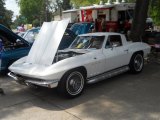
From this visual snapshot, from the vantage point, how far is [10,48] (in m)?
9.14

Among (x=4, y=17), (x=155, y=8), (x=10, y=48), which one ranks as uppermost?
(x=155, y=8)

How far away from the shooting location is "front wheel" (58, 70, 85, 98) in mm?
5867

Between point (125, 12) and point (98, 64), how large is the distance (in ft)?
41.7

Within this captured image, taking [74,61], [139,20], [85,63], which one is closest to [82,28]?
[139,20]

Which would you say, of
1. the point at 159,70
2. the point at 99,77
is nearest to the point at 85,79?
the point at 99,77

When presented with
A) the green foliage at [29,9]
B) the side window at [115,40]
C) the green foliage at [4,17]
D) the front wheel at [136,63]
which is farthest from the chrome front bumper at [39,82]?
the green foliage at [29,9]

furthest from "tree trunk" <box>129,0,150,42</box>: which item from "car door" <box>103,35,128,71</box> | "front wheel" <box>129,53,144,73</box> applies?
"car door" <box>103,35,128,71</box>

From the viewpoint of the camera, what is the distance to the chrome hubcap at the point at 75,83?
6.02m

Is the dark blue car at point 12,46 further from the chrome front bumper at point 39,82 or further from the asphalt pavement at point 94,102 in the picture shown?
the chrome front bumper at point 39,82

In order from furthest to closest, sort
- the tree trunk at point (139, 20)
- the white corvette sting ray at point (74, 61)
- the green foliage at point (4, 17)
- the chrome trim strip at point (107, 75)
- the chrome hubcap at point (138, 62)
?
the green foliage at point (4, 17)
the tree trunk at point (139, 20)
the chrome hubcap at point (138, 62)
the chrome trim strip at point (107, 75)
the white corvette sting ray at point (74, 61)

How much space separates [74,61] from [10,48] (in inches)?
150

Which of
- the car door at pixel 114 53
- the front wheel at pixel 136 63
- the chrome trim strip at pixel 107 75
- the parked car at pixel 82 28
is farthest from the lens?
the parked car at pixel 82 28

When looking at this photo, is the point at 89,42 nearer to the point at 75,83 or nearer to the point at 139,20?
the point at 75,83

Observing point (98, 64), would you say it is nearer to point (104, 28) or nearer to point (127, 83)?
point (127, 83)
